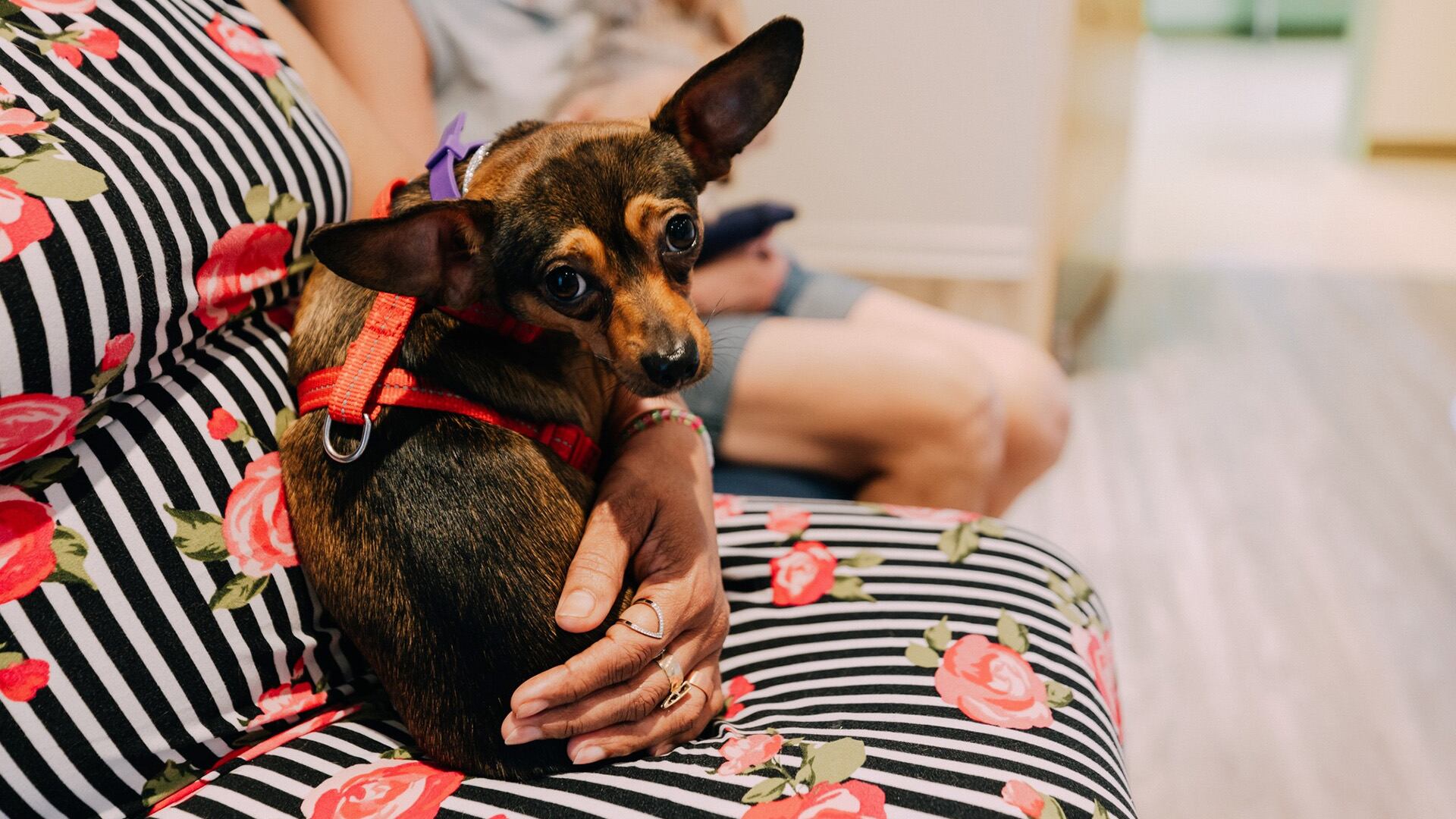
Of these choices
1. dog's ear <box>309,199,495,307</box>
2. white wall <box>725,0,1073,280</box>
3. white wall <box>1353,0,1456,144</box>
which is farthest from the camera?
white wall <box>1353,0,1456,144</box>

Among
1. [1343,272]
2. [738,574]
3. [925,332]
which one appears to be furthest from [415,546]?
[1343,272]

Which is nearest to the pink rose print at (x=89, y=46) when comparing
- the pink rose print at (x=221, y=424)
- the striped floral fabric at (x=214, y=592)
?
the striped floral fabric at (x=214, y=592)

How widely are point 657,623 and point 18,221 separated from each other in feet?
1.68

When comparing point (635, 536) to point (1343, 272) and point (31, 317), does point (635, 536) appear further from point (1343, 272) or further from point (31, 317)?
point (1343, 272)

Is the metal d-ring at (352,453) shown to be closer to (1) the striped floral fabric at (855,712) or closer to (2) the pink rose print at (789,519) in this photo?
(1) the striped floral fabric at (855,712)

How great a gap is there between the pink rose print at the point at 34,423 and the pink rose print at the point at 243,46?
295 mm

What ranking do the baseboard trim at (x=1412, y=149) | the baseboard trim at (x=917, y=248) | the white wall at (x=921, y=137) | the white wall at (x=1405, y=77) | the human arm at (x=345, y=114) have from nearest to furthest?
the human arm at (x=345, y=114)
the white wall at (x=921, y=137)
the baseboard trim at (x=917, y=248)
the white wall at (x=1405, y=77)
the baseboard trim at (x=1412, y=149)

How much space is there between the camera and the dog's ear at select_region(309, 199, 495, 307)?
0.66 metres

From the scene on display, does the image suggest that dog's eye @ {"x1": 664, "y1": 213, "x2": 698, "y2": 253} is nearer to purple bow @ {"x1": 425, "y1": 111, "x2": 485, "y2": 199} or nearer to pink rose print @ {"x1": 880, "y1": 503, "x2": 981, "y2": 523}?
purple bow @ {"x1": 425, "y1": 111, "x2": 485, "y2": 199}

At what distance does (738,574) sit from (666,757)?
0.25 m

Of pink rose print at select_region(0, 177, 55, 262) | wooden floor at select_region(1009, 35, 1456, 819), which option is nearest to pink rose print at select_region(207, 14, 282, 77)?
pink rose print at select_region(0, 177, 55, 262)

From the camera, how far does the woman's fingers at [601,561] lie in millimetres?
739

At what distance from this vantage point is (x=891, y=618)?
36.9 inches

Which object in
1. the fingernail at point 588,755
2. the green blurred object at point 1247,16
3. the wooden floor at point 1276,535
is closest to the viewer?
the fingernail at point 588,755
